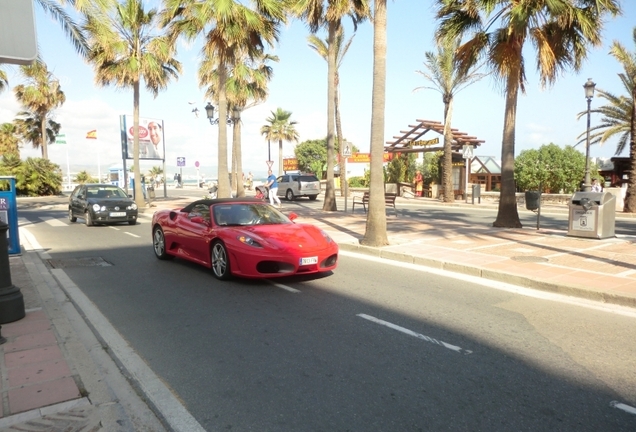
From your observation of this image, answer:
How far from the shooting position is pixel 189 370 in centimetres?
441

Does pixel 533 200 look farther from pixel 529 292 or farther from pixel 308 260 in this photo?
pixel 308 260

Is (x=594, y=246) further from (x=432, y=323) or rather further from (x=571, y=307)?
(x=432, y=323)

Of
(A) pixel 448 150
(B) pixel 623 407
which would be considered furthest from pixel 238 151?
(B) pixel 623 407

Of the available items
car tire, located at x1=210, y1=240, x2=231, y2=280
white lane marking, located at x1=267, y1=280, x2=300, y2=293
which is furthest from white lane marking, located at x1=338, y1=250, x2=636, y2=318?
car tire, located at x1=210, y1=240, x2=231, y2=280

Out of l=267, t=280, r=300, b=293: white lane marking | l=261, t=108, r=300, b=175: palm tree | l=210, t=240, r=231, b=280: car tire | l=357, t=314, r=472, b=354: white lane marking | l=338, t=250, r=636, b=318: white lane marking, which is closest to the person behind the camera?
l=357, t=314, r=472, b=354: white lane marking

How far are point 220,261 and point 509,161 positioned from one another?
10131 mm

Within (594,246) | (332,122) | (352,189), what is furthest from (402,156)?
(594,246)

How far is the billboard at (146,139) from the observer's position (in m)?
33.1

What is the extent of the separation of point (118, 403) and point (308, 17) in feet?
66.1

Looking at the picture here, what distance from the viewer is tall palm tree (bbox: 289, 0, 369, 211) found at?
797 inches

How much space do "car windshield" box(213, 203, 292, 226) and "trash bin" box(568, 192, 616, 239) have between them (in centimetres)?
744

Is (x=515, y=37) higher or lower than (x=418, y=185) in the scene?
higher

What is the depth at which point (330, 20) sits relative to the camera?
20.9 metres

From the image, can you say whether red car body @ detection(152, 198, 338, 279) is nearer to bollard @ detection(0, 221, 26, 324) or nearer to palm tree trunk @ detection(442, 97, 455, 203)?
bollard @ detection(0, 221, 26, 324)
